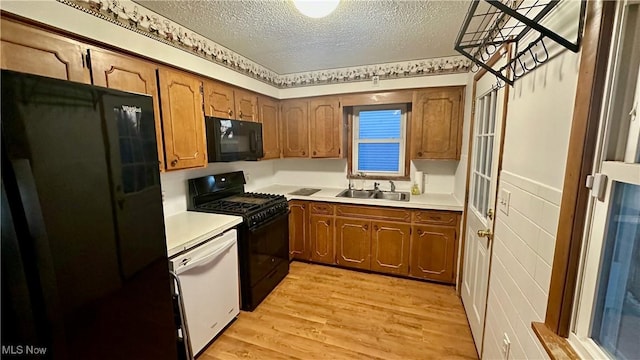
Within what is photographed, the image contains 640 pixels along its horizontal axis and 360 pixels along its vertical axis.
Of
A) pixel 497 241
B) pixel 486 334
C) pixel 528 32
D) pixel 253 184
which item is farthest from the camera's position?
pixel 253 184

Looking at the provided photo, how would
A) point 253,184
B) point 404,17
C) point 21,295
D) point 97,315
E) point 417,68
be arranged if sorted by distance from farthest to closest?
point 253,184 < point 417,68 < point 404,17 < point 97,315 < point 21,295

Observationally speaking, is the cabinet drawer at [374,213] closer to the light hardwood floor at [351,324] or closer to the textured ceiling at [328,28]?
the light hardwood floor at [351,324]

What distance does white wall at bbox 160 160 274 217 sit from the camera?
7.34 ft

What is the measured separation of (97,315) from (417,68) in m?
3.15

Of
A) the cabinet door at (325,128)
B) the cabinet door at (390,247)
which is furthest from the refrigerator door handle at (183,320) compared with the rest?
the cabinet door at (325,128)

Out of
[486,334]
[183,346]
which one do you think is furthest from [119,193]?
[486,334]

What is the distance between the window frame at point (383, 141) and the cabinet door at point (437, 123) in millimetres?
296

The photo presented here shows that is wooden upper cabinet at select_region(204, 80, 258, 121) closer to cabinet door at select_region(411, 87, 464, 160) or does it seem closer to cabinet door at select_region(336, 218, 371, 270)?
cabinet door at select_region(336, 218, 371, 270)

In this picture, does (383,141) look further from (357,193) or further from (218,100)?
(218,100)

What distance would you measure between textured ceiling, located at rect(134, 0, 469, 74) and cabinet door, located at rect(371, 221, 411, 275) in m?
1.77

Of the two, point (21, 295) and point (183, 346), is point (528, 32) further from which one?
point (183, 346)

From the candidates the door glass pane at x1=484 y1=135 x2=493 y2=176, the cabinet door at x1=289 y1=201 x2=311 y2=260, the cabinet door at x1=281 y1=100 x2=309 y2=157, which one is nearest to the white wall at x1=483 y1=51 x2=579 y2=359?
the door glass pane at x1=484 y1=135 x2=493 y2=176

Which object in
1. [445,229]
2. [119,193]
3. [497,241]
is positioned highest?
[119,193]

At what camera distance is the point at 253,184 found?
3402 mm
